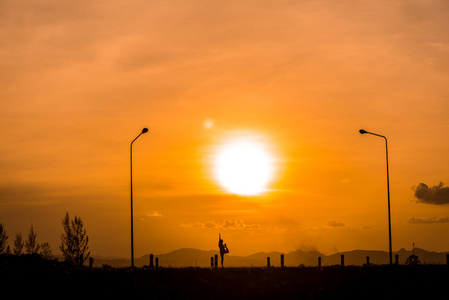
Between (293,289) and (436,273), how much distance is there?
1289 centimetres

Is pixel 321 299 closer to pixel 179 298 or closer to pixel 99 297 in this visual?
pixel 179 298

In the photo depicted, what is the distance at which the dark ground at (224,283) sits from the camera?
149 ft

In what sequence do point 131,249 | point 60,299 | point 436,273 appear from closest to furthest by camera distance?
point 60,299 < point 436,273 < point 131,249

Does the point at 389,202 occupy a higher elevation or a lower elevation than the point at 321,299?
higher

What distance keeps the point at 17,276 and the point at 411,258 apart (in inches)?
1579

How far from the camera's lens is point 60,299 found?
4444 centimetres

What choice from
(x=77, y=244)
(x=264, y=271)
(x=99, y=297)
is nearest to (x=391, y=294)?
(x=264, y=271)

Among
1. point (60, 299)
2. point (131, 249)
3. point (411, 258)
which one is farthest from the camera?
point (411, 258)

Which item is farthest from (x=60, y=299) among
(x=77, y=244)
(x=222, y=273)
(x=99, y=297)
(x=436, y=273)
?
(x=77, y=244)

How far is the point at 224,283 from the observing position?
47594 mm

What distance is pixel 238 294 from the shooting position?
4659cm

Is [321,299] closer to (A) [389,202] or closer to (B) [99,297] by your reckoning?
(B) [99,297]

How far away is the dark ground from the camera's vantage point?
4553cm

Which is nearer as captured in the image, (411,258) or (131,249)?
(131,249)
